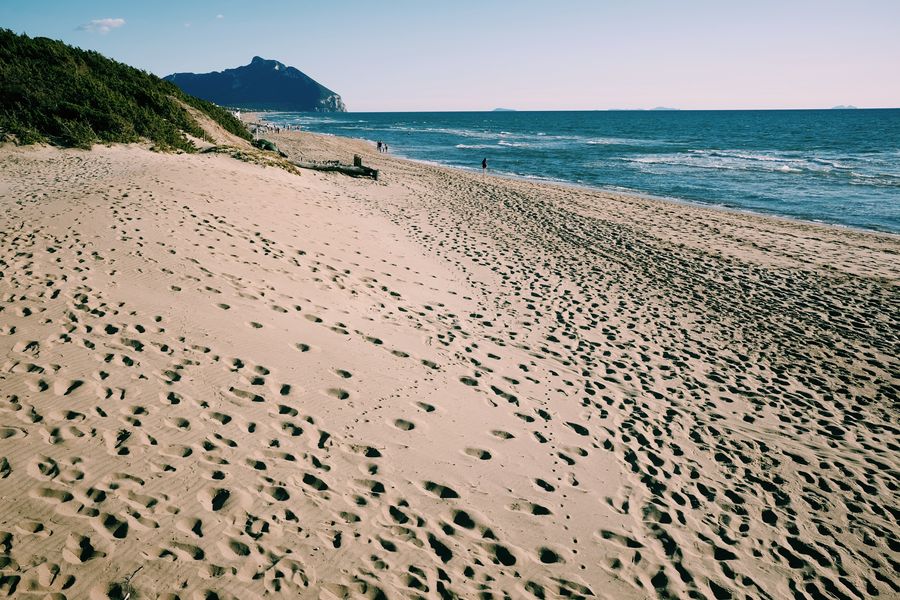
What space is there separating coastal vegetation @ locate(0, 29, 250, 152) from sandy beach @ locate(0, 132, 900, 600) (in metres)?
7.80

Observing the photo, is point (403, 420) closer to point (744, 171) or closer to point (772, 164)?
point (744, 171)

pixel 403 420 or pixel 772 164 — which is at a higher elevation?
pixel 772 164

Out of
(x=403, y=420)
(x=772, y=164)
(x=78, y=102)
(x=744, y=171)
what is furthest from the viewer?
(x=772, y=164)

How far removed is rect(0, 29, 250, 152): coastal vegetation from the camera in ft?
61.3

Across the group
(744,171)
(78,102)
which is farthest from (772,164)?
(78,102)

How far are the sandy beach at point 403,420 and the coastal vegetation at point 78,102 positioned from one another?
7804mm

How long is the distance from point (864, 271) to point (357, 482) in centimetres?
1770

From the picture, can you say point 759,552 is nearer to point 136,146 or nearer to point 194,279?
point 194,279

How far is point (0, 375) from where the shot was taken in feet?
17.4

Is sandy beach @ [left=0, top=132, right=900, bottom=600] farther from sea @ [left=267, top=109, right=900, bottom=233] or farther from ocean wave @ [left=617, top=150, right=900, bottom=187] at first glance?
ocean wave @ [left=617, top=150, right=900, bottom=187]

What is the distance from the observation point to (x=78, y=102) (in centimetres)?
2002

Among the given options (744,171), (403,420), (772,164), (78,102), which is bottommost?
(403,420)

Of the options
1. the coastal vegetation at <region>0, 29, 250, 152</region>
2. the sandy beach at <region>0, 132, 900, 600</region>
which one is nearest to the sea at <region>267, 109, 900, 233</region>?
the sandy beach at <region>0, 132, 900, 600</region>

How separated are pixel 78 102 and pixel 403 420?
Result: 910 inches
